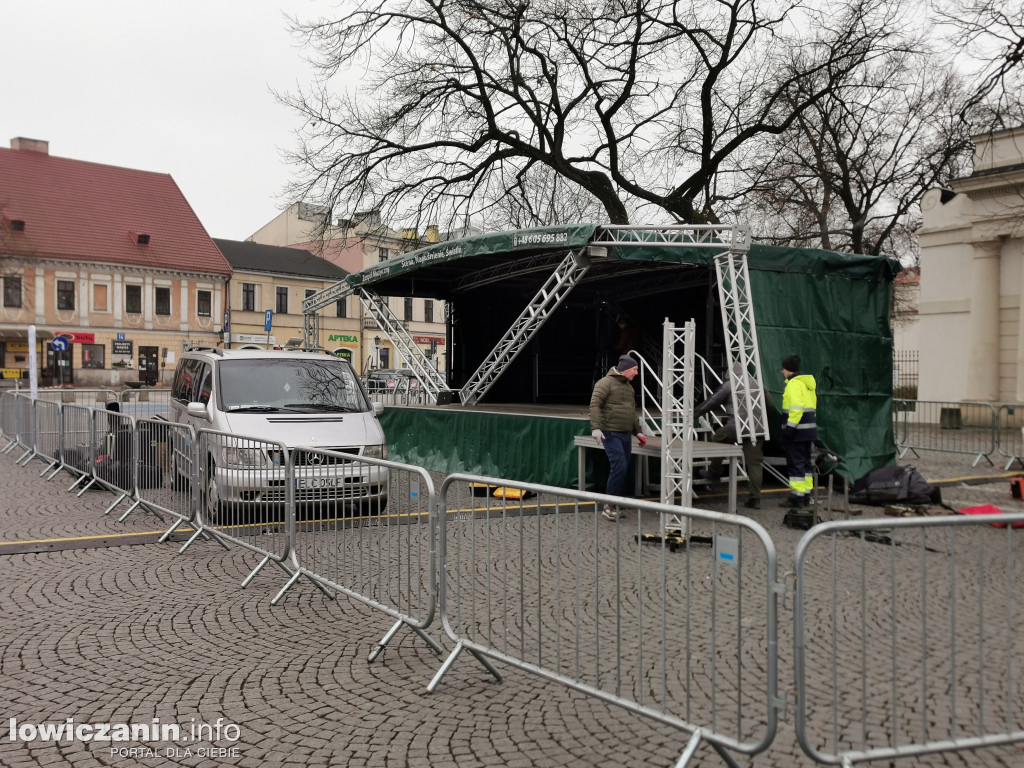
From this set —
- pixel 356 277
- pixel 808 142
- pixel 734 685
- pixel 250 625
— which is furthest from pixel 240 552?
pixel 808 142

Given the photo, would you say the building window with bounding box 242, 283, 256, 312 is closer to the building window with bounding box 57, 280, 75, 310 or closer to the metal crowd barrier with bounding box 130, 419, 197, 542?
the building window with bounding box 57, 280, 75, 310

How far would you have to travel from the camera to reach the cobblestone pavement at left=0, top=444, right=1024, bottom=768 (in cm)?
377

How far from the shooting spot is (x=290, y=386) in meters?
10.7

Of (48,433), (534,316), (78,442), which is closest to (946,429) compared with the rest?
(534,316)

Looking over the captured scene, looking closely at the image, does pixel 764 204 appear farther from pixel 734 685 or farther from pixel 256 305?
pixel 256 305

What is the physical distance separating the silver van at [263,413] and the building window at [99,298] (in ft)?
136

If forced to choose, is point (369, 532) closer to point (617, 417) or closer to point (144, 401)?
point (617, 417)

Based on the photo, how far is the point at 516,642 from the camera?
439 centimetres

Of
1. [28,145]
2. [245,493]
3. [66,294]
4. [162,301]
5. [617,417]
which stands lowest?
[245,493]

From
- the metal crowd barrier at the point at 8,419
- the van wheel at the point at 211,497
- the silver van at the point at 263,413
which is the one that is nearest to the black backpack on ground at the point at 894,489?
the silver van at the point at 263,413

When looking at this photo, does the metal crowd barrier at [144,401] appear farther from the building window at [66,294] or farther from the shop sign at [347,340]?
the shop sign at [347,340]

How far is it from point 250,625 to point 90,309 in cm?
4950

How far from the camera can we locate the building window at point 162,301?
169 ft

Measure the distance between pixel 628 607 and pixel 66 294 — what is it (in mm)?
51960
